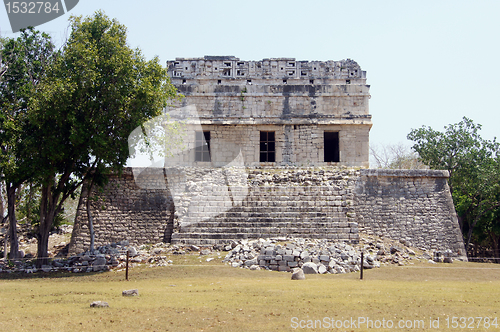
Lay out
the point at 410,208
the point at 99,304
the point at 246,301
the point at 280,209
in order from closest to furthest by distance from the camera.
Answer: the point at 99,304 → the point at 246,301 → the point at 280,209 → the point at 410,208

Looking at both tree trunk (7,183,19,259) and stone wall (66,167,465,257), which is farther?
stone wall (66,167,465,257)

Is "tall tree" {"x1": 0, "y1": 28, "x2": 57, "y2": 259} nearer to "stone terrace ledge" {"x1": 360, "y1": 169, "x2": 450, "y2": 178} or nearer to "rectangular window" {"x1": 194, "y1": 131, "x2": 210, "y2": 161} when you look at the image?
"rectangular window" {"x1": 194, "y1": 131, "x2": 210, "y2": 161}

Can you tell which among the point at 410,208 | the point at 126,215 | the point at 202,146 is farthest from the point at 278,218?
the point at 202,146

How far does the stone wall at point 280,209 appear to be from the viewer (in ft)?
46.6

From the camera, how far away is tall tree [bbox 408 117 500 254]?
19.5m

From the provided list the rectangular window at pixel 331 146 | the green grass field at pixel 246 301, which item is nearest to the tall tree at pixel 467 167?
the rectangular window at pixel 331 146

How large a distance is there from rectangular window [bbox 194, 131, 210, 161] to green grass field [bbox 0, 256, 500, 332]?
305 inches

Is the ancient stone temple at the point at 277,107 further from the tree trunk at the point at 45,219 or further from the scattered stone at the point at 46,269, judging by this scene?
the scattered stone at the point at 46,269

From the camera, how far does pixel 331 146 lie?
20719 mm

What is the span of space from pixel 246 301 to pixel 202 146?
11.7 metres

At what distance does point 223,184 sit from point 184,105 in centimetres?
462

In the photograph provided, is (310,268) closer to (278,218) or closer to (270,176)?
(278,218)

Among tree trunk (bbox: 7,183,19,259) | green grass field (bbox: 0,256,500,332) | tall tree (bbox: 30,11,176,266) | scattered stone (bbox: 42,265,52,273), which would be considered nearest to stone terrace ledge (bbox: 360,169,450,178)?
green grass field (bbox: 0,256,500,332)

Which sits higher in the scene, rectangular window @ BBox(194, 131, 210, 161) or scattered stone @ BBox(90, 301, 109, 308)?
rectangular window @ BBox(194, 131, 210, 161)
